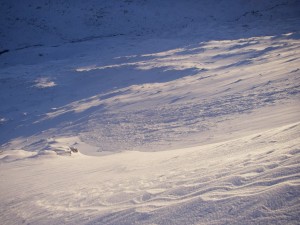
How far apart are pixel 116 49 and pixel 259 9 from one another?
969 centimetres

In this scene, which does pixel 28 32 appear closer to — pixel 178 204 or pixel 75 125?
pixel 75 125

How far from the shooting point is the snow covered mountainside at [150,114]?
8.21 feet

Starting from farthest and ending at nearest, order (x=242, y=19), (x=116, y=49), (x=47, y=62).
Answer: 1. (x=242, y=19)
2. (x=116, y=49)
3. (x=47, y=62)

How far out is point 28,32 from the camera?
17797 millimetres

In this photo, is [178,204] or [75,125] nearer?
[178,204]

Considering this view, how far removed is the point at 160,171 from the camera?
11.8 feet

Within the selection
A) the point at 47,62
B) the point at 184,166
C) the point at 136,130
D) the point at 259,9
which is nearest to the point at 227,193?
the point at 184,166

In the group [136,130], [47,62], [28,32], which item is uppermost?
[28,32]

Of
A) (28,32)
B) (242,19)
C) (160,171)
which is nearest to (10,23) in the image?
(28,32)

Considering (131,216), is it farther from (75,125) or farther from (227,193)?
(75,125)

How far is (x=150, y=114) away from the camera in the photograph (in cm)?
743

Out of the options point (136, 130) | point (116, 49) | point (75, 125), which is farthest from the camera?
point (116, 49)

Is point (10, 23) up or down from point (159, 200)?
A: up

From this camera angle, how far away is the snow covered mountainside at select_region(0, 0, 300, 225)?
250 centimetres
